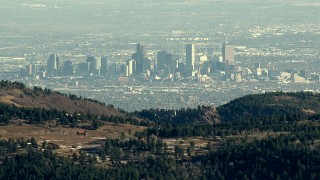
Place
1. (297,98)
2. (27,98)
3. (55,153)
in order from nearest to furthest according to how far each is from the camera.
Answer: (55,153)
(27,98)
(297,98)

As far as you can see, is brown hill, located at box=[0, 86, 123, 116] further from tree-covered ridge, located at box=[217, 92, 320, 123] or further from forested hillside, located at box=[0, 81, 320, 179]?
tree-covered ridge, located at box=[217, 92, 320, 123]

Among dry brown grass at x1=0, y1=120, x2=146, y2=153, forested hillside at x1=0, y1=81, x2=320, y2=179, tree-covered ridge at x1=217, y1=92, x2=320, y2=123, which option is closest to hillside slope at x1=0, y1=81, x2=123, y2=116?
forested hillside at x1=0, y1=81, x2=320, y2=179

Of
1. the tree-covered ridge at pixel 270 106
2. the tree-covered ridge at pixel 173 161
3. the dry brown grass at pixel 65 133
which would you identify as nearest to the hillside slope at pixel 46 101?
the tree-covered ridge at pixel 270 106

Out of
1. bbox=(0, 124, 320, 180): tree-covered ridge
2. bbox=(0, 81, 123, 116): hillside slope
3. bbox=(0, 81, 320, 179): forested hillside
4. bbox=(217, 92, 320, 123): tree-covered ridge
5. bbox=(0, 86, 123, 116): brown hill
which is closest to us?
bbox=(0, 124, 320, 180): tree-covered ridge

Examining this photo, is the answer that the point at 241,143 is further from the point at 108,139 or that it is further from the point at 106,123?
the point at 106,123

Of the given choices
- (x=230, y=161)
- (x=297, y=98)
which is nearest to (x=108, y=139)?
(x=230, y=161)

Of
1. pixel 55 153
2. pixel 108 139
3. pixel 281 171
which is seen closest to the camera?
pixel 281 171

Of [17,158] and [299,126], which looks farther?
[299,126]

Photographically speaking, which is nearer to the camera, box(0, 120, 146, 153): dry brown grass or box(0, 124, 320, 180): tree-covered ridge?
box(0, 124, 320, 180): tree-covered ridge
